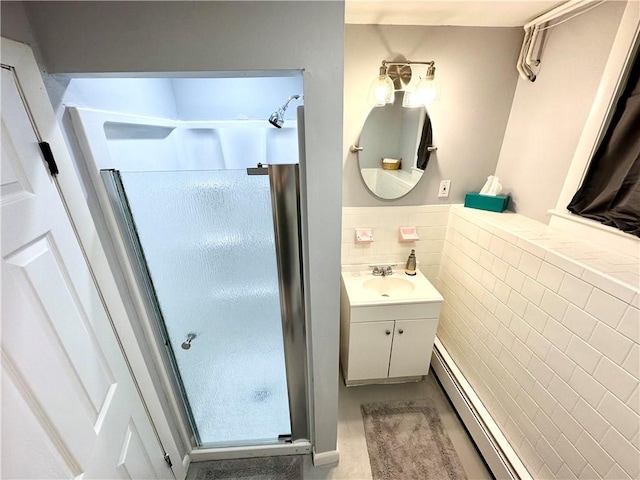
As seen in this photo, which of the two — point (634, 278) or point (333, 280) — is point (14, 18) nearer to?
point (333, 280)

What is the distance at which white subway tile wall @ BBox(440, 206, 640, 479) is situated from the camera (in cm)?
83

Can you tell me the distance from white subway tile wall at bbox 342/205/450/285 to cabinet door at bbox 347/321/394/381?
46 cm

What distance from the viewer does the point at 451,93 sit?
1.48m

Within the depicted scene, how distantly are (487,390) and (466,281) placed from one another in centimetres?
63

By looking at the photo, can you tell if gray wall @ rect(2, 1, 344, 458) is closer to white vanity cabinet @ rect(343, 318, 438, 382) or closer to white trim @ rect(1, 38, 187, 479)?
white trim @ rect(1, 38, 187, 479)

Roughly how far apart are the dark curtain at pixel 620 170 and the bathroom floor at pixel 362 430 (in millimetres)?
1355

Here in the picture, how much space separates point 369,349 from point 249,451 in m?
0.88

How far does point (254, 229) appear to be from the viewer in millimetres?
974

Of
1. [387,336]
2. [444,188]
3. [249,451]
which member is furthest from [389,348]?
[444,188]

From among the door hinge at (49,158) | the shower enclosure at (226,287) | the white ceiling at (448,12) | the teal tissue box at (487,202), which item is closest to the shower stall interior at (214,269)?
the shower enclosure at (226,287)

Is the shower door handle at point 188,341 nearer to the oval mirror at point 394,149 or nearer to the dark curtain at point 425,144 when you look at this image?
the oval mirror at point 394,149

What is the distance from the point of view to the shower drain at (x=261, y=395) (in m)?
1.34

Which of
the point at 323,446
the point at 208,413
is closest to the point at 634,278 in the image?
the point at 323,446

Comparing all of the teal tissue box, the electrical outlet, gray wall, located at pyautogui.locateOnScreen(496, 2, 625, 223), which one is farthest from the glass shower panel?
gray wall, located at pyautogui.locateOnScreen(496, 2, 625, 223)
